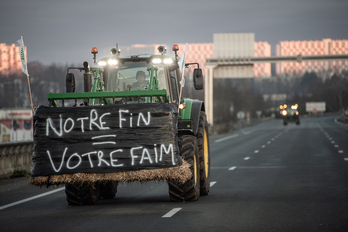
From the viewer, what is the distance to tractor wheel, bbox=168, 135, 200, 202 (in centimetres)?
1005

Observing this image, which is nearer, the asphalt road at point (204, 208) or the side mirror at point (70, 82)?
the asphalt road at point (204, 208)

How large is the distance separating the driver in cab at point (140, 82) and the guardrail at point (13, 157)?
7.68 meters

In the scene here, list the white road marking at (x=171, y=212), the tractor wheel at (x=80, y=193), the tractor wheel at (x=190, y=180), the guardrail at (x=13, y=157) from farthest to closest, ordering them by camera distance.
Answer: the guardrail at (x=13, y=157)
the tractor wheel at (x=80, y=193)
the tractor wheel at (x=190, y=180)
the white road marking at (x=171, y=212)

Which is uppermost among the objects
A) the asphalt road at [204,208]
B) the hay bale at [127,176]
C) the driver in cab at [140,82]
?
the driver in cab at [140,82]

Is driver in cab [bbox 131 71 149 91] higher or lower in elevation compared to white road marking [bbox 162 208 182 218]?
higher

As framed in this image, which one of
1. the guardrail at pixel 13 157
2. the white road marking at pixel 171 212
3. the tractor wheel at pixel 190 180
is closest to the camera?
the white road marking at pixel 171 212

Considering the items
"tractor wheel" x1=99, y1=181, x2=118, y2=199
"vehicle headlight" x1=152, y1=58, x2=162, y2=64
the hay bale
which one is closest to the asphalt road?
"tractor wheel" x1=99, y1=181, x2=118, y2=199

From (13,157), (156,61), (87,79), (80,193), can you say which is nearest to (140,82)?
(156,61)

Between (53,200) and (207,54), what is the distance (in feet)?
442

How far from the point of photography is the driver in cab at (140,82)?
429 inches

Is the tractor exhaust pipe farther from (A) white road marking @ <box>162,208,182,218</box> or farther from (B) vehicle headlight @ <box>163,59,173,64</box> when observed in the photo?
(A) white road marking @ <box>162,208,182,218</box>

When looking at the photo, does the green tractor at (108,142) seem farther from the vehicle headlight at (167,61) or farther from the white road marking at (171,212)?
the vehicle headlight at (167,61)

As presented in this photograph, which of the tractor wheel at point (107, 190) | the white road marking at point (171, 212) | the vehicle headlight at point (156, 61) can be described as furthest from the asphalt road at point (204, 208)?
the vehicle headlight at point (156, 61)

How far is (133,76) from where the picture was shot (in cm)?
1117
